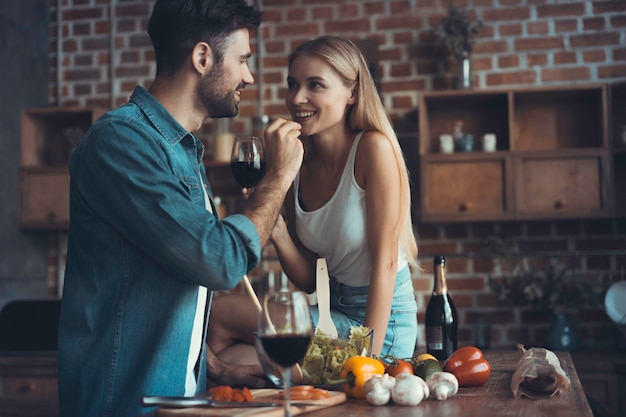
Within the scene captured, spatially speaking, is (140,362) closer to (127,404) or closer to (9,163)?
(127,404)

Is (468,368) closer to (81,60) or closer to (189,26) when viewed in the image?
(189,26)

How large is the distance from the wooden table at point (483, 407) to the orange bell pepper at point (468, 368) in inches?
0.6

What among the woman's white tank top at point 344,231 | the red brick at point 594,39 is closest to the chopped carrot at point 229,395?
the woman's white tank top at point 344,231

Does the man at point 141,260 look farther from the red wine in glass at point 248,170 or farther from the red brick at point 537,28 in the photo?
the red brick at point 537,28

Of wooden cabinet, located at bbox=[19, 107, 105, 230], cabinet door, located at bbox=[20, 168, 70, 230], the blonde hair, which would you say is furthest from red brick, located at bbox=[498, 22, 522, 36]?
cabinet door, located at bbox=[20, 168, 70, 230]

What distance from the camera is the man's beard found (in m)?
1.75

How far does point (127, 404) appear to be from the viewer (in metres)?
1.48

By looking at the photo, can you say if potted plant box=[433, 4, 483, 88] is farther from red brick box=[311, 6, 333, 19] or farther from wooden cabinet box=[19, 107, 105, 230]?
wooden cabinet box=[19, 107, 105, 230]

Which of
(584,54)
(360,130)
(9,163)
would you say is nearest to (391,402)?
(360,130)

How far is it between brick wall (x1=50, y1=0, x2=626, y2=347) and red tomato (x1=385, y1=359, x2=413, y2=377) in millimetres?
2375

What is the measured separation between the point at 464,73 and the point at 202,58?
2261mm

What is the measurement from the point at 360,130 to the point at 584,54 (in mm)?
1991

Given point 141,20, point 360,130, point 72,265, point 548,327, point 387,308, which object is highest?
point 141,20

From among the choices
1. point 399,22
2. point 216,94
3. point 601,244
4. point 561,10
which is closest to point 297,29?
point 399,22
